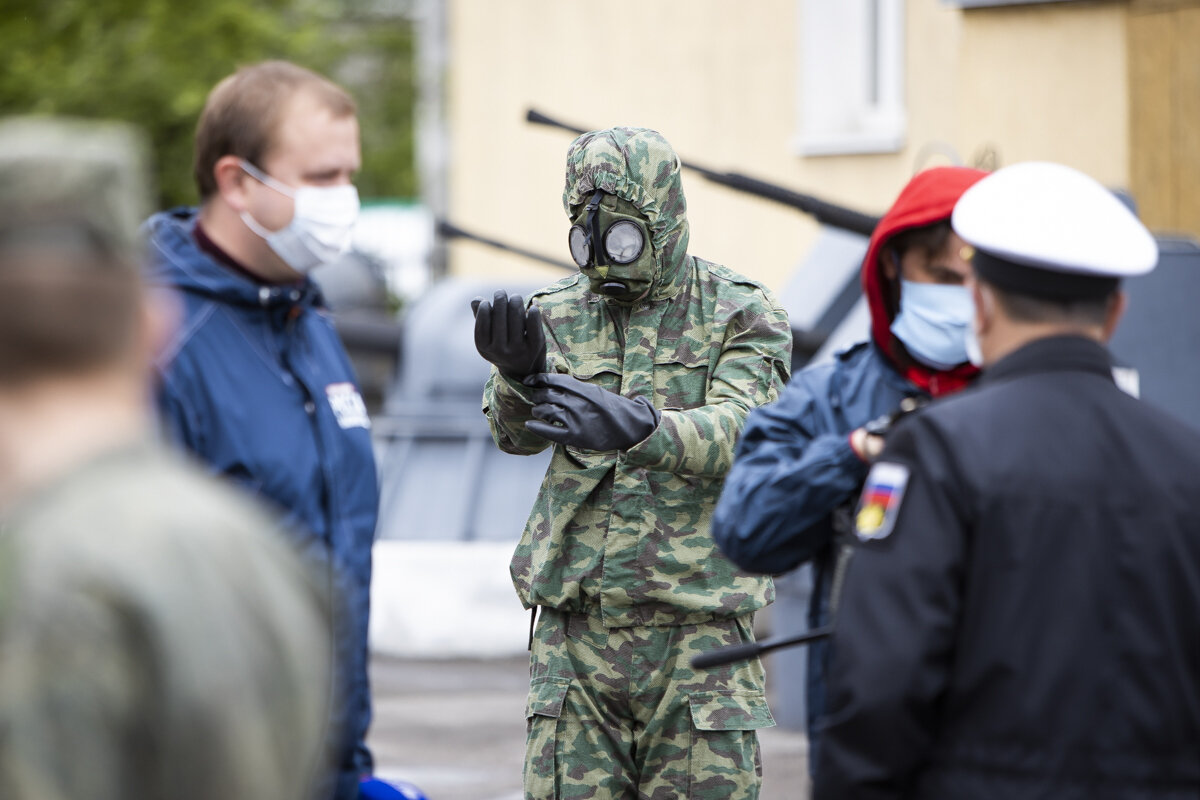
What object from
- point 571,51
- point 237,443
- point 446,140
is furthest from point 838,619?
point 446,140

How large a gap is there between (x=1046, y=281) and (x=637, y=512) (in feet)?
4.49

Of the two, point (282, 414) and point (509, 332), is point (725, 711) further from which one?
point (282, 414)

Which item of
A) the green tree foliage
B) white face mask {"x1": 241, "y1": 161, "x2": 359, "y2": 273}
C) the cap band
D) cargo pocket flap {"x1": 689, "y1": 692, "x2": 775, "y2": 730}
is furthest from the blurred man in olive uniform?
the green tree foliage

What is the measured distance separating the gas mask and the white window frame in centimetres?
911

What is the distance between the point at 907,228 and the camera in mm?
2859

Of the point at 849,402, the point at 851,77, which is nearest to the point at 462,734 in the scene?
the point at 849,402

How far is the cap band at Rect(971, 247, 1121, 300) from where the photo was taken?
7.42 feet

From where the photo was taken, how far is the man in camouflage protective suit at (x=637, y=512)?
3.41 meters

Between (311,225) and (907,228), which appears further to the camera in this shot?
(311,225)

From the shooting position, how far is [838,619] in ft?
7.39

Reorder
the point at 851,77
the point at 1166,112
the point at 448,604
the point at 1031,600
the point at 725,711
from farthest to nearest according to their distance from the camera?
the point at 851,77 < the point at 448,604 < the point at 1166,112 < the point at 725,711 < the point at 1031,600

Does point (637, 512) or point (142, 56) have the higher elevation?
point (142, 56)

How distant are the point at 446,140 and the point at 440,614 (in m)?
13.0

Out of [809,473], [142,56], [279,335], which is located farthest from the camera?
[142,56]
